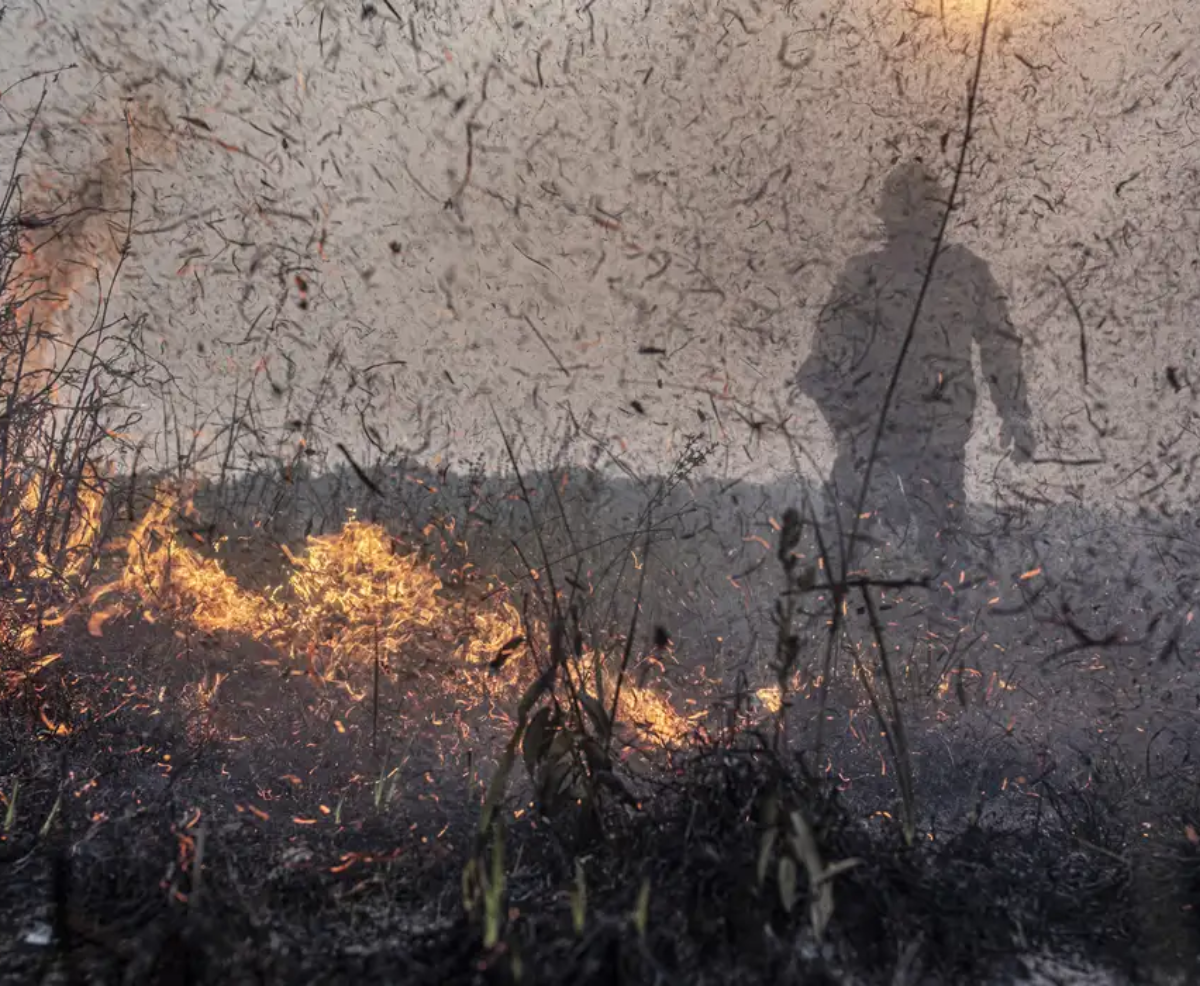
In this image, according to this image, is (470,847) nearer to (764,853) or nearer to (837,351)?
(764,853)

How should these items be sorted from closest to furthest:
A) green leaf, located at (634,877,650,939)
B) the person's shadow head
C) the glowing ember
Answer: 1. green leaf, located at (634,877,650,939)
2. the glowing ember
3. the person's shadow head

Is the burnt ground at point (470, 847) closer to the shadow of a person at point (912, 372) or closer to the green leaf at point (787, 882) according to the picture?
the green leaf at point (787, 882)

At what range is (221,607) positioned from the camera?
3.16 meters

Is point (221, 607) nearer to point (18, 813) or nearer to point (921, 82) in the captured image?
point (18, 813)

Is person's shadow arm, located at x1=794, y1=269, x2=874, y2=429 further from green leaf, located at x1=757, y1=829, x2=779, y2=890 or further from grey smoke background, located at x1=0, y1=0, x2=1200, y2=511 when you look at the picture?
green leaf, located at x1=757, y1=829, x2=779, y2=890

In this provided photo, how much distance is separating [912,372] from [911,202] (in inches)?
21.7

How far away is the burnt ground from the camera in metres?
1.60

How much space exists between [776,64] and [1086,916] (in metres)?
2.62

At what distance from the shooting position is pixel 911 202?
3.66m

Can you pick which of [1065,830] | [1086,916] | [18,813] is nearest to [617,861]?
[1086,916]

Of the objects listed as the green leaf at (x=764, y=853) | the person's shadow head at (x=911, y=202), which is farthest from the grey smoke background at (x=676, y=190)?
the green leaf at (x=764, y=853)

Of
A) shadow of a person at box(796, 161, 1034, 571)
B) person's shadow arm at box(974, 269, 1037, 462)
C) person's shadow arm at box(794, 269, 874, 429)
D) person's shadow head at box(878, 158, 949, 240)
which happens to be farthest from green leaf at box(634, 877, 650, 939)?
person's shadow head at box(878, 158, 949, 240)

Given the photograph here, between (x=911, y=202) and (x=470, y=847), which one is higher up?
(x=911, y=202)

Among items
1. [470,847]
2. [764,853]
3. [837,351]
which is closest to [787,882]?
[764,853]
